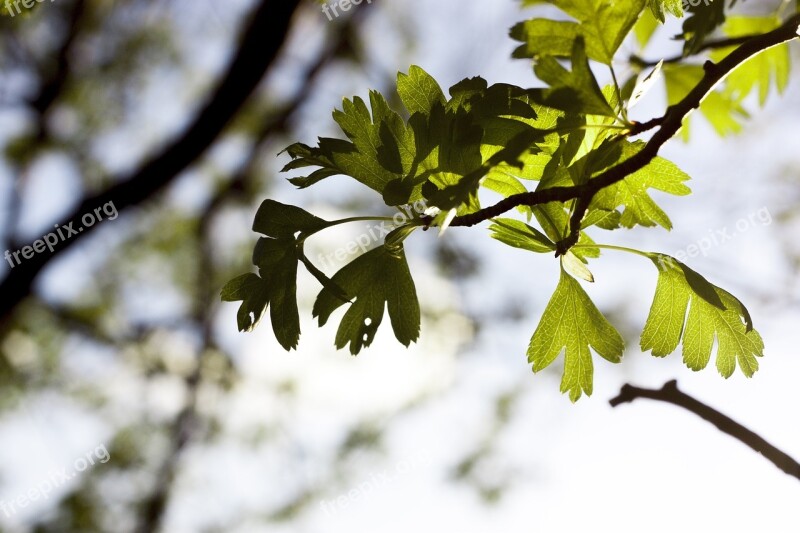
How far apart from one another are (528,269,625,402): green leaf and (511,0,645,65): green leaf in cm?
34

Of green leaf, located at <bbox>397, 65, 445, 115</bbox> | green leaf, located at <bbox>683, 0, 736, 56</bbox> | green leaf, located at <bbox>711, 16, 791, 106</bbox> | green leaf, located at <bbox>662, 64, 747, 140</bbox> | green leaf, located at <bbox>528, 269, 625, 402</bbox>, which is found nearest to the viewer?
green leaf, located at <bbox>683, 0, 736, 56</bbox>

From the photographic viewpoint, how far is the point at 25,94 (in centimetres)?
408

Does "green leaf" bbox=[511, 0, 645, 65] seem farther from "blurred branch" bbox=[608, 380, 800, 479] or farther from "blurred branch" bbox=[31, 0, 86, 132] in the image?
"blurred branch" bbox=[31, 0, 86, 132]

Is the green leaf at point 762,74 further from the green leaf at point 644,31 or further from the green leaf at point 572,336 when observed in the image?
the green leaf at point 572,336

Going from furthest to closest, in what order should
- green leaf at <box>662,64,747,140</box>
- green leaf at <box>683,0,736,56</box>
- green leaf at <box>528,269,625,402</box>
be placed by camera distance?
1. green leaf at <box>662,64,747,140</box>
2. green leaf at <box>528,269,625,402</box>
3. green leaf at <box>683,0,736,56</box>

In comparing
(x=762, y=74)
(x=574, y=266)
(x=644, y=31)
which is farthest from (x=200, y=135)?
(x=574, y=266)

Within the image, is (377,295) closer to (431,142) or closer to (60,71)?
(431,142)

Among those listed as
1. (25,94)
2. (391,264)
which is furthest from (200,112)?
(391,264)

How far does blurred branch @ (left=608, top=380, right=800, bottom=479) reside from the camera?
0.58 m

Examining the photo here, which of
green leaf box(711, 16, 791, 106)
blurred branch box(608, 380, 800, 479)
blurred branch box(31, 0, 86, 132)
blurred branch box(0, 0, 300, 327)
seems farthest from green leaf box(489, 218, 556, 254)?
blurred branch box(31, 0, 86, 132)

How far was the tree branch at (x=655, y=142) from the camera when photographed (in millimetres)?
695

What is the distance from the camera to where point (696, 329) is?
977 mm

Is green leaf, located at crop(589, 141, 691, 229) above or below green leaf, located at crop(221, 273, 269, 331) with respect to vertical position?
below

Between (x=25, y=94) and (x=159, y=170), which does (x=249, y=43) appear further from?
(x=25, y=94)
